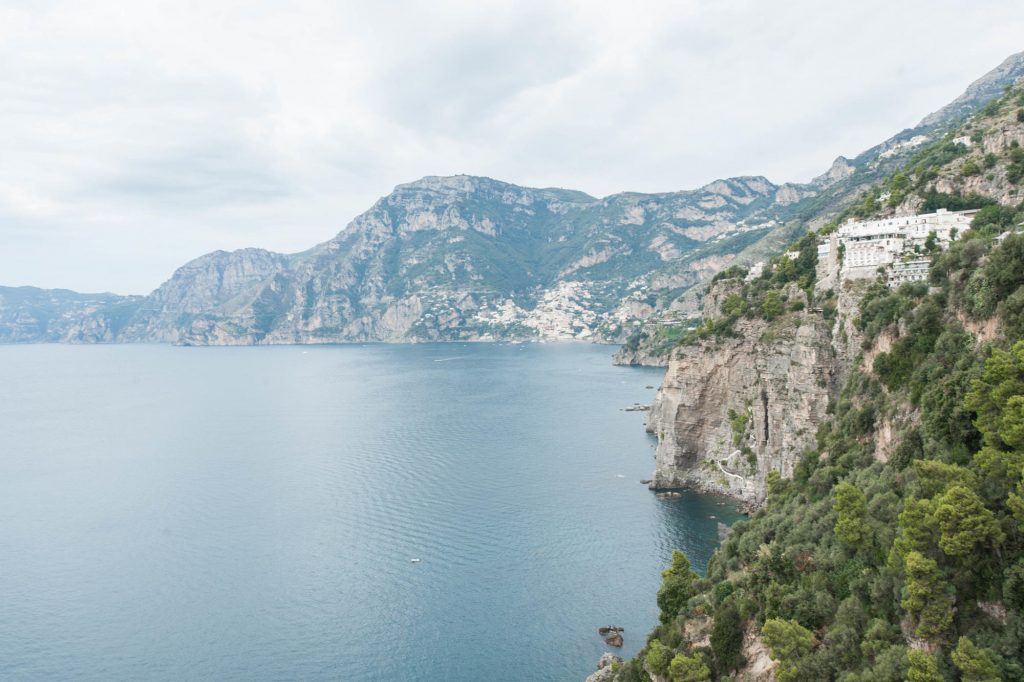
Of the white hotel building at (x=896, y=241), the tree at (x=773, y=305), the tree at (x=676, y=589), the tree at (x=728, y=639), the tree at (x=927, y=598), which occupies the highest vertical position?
the white hotel building at (x=896, y=241)

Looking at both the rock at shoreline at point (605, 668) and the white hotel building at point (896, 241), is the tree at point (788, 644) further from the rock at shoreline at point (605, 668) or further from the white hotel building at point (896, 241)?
the white hotel building at point (896, 241)

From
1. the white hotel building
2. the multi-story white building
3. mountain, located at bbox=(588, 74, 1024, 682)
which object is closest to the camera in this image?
mountain, located at bbox=(588, 74, 1024, 682)

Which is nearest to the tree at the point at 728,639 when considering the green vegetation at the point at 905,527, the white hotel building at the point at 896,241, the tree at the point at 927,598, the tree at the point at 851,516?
the green vegetation at the point at 905,527

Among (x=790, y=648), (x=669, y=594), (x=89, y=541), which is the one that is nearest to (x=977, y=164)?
(x=669, y=594)

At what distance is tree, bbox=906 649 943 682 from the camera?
19609 millimetres

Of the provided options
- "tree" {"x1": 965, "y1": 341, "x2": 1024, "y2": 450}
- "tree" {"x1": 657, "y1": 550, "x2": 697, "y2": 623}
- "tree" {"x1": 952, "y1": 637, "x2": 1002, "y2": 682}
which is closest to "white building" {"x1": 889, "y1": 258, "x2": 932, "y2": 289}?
"tree" {"x1": 965, "y1": 341, "x2": 1024, "y2": 450}

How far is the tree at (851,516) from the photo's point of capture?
27.5 meters

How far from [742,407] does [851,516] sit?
43802 mm

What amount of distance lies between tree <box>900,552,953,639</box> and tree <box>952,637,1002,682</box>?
120 cm

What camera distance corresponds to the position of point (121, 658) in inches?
1700

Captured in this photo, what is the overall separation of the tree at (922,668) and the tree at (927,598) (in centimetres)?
119

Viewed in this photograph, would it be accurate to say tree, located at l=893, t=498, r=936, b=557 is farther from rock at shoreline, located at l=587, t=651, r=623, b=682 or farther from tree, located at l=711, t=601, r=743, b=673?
rock at shoreline, located at l=587, t=651, r=623, b=682

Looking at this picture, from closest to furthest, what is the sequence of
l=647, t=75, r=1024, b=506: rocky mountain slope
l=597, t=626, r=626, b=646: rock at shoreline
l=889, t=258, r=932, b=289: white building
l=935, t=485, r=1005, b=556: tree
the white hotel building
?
l=935, t=485, r=1005, b=556: tree < l=889, t=258, r=932, b=289: white building < l=597, t=626, r=626, b=646: rock at shoreline < the white hotel building < l=647, t=75, r=1024, b=506: rocky mountain slope

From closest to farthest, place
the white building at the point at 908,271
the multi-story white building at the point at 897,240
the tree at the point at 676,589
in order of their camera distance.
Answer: the tree at the point at 676,589 → the white building at the point at 908,271 → the multi-story white building at the point at 897,240
